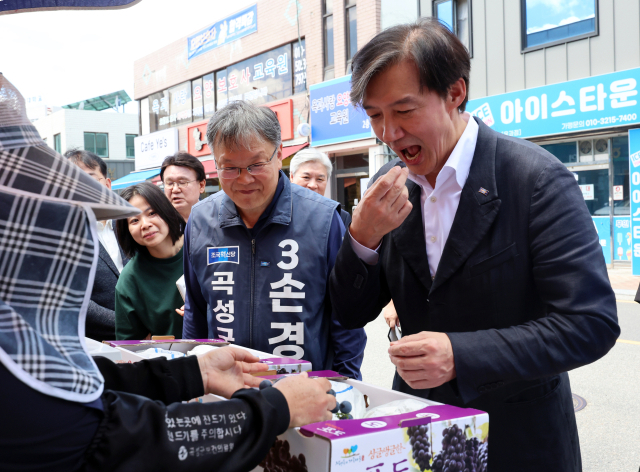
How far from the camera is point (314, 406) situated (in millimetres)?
1082

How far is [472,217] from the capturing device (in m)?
1.43

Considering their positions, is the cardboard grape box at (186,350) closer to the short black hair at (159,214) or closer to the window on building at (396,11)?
the short black hair at (159,214)

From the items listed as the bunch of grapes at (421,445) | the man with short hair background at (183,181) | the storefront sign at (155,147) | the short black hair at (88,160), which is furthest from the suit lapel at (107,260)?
the storefront sign at (155,147)

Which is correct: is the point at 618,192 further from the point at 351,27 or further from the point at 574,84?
the point at 351,27

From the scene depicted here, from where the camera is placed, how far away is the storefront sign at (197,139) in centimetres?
1798

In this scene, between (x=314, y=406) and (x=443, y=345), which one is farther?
(x=443, y=345)

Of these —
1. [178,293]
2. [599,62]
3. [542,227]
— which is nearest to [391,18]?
[599,62]

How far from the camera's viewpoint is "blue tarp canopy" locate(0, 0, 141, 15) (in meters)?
1.67

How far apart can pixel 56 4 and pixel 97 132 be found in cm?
3457

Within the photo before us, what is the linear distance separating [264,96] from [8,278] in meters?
15.8

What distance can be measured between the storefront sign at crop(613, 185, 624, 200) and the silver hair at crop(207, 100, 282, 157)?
9.11 meters

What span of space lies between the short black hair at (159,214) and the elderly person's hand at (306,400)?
6.69 ft

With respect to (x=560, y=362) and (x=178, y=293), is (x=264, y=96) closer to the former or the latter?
(x=178, y=293)

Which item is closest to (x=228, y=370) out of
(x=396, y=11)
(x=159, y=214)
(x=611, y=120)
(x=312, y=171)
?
(x=159, y=214)
